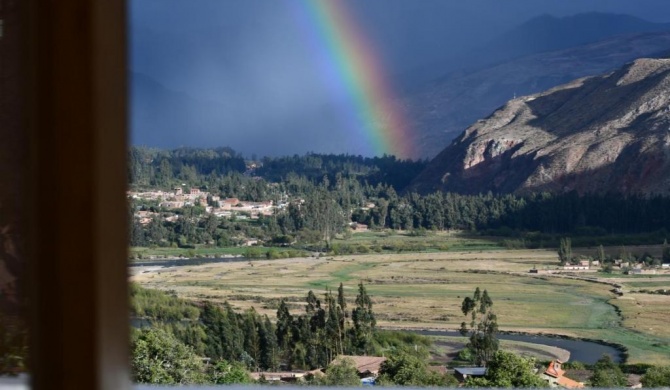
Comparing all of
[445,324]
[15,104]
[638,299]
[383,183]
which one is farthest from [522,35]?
[15,104]

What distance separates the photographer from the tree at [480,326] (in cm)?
827

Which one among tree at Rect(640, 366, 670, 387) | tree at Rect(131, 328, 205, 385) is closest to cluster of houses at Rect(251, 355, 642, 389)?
tree at Rect(640, 366, 670, 387)

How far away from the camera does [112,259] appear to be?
575 millimetres

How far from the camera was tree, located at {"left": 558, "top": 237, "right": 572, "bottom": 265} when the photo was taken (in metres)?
9.58

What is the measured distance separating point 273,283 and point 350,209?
1.72 meters

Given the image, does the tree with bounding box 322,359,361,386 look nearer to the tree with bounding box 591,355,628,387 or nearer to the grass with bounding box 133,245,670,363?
the grass with bounding box 133,245,670,363

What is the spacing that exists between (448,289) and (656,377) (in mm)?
2813

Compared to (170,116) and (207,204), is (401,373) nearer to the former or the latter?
(207,204)

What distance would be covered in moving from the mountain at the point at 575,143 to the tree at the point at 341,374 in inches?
176

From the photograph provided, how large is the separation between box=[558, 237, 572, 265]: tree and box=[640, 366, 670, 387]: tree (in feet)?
6.11

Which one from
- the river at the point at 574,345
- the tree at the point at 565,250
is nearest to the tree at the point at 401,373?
the river at the point at 574,345

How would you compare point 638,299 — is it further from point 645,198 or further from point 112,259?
point 112,259

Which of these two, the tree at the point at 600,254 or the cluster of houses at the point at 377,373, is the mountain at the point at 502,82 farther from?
the cluster of houses at the point at 377,373

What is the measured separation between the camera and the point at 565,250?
384 inches
